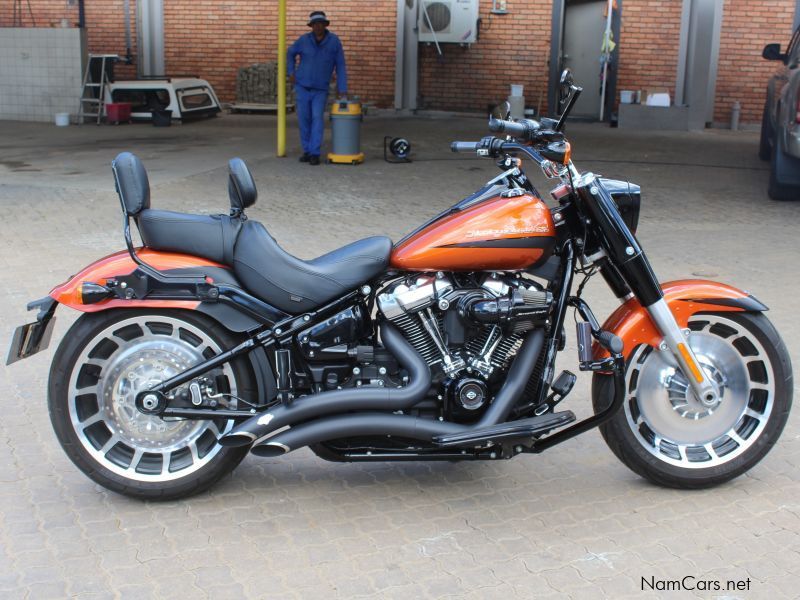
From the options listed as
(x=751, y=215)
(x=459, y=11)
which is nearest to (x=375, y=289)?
(x=751, y=215)

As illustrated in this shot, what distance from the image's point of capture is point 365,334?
3.95 meters

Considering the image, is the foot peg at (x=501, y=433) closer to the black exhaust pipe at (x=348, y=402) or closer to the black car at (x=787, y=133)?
the black exhaust pipe at (x=348, y=402)

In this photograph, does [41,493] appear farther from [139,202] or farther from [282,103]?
[282,103]

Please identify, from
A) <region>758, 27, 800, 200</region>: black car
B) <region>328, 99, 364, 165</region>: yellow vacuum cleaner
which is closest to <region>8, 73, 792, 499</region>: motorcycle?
<region>758, 27, 800, 200</region>: black car

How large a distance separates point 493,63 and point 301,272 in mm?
16279

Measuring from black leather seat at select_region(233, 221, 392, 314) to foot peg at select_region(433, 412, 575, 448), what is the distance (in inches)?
28.0

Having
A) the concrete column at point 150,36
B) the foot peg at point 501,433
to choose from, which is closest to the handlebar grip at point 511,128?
the foot peg at point 501,433

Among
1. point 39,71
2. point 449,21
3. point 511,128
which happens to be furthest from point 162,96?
point 511,128

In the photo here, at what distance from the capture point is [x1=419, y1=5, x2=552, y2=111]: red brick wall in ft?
62.3

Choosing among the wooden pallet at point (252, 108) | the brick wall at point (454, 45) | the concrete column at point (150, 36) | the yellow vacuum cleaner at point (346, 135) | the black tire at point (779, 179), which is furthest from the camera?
the concrete column at point (150, 36)

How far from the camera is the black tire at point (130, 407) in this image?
3852mm

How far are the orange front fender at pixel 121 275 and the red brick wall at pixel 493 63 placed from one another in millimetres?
16068

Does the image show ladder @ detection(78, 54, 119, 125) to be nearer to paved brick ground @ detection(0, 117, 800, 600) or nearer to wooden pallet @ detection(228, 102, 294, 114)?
wooden pallet @ detection(228, 102, 294, 114)

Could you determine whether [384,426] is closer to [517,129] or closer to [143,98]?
[517,129]
